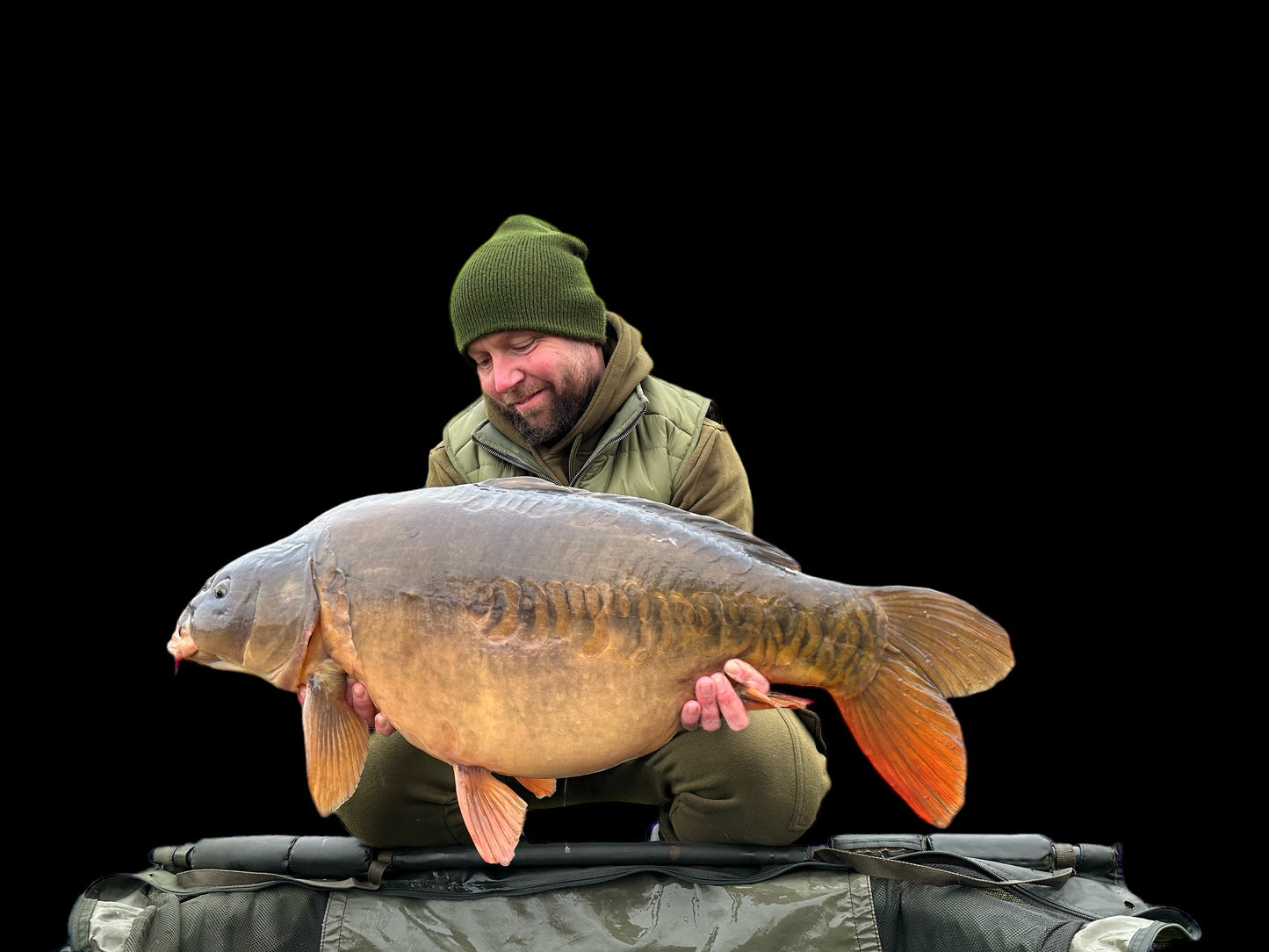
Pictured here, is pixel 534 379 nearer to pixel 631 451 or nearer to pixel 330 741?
pixel 631 451

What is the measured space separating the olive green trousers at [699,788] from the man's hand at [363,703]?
0.38m

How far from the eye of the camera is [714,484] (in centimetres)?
384

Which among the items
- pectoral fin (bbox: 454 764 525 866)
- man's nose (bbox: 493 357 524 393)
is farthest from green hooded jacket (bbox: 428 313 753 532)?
pectoral fin (bbox: 454 764 525 866)

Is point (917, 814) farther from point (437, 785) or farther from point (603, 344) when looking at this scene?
point (603, 344)

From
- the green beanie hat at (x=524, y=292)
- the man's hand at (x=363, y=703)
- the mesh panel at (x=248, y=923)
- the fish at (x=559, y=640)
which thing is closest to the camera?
the fish at (x=559, y=640)

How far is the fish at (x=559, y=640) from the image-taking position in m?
3.04

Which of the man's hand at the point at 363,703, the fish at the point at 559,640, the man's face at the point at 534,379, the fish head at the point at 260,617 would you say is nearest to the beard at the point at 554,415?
the man's face at the point at 534,379

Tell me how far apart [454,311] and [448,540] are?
0.95 meters

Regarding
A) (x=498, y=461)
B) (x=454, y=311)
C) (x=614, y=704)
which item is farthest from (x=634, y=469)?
(x=614, y=704)

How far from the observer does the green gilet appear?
381 cm

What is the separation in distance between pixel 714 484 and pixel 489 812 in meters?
1.18

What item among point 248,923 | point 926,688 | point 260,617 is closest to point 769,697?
point 926,688

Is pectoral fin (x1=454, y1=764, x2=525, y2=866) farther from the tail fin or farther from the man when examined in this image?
the tail fin

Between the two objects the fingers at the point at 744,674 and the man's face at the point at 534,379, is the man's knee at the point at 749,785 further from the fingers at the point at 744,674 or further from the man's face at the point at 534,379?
the man's face at the point at 534,379
